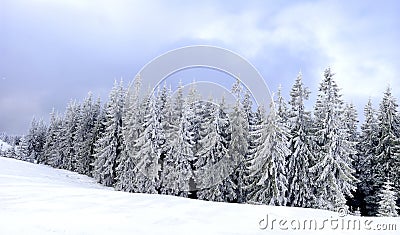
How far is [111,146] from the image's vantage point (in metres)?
41.4

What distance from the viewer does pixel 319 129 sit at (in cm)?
3102

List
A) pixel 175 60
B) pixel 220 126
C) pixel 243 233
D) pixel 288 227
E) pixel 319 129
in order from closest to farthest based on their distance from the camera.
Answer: pixel 243 233 → pixel 288 227 → pixel 175 60 → pixel 319 129 → pixel 220 126

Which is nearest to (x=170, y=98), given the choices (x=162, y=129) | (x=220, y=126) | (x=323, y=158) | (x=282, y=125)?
(x=162, y=129)

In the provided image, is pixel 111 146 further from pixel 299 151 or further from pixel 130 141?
pixel 299 151

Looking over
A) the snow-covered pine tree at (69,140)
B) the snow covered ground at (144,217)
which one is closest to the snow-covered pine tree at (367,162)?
the snow covered ground at (144,217)

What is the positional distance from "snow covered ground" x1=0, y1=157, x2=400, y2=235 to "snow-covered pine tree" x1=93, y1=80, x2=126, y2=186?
1075 inches

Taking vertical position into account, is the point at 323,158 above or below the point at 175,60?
below

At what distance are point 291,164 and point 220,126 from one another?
25.2ft

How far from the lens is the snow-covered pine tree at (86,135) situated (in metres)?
50.6

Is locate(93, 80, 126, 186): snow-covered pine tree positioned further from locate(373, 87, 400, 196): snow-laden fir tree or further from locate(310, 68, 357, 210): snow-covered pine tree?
locate(373, 87, 400, 196): snow-laden fir tree

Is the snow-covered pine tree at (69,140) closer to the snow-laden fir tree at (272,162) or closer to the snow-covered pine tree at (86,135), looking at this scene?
the snow-covered pine tree at (86,135)

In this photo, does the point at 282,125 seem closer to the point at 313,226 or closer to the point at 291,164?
the point at 291,164

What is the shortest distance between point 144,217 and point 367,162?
31.5 metres

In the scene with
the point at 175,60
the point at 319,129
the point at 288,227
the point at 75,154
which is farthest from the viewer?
the point at 75,154
